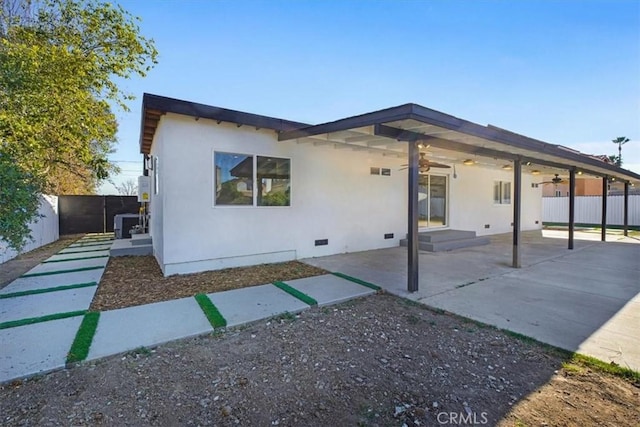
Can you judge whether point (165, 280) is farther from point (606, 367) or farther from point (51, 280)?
point (606, 367)

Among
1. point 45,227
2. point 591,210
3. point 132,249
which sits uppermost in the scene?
point 591,210

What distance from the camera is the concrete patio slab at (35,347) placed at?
253 cm

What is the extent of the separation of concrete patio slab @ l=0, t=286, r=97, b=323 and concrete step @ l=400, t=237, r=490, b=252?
24.7 ft

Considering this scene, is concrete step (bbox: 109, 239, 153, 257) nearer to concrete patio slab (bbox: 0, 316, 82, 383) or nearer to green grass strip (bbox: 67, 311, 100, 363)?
green grass strip (bbox: 67, 311, 100, 363)

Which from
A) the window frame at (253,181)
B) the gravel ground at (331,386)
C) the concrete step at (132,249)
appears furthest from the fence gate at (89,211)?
the gravel ground at (331,386)

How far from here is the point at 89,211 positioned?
12.8 metres

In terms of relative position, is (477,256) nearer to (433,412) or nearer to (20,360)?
(433,412)

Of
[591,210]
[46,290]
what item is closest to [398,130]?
[46,290]

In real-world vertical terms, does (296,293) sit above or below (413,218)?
below

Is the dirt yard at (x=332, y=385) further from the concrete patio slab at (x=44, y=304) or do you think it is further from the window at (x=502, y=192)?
the window at (x=502, y=192)

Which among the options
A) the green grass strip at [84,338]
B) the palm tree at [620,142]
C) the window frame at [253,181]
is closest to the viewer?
the green grass strip at [84,338]

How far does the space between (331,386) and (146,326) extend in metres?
2.29

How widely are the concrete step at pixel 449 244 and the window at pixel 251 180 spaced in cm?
417

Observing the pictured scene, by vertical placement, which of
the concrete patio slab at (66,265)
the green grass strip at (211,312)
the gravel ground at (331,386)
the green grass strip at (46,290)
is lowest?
the gravel ground at (331,386)
